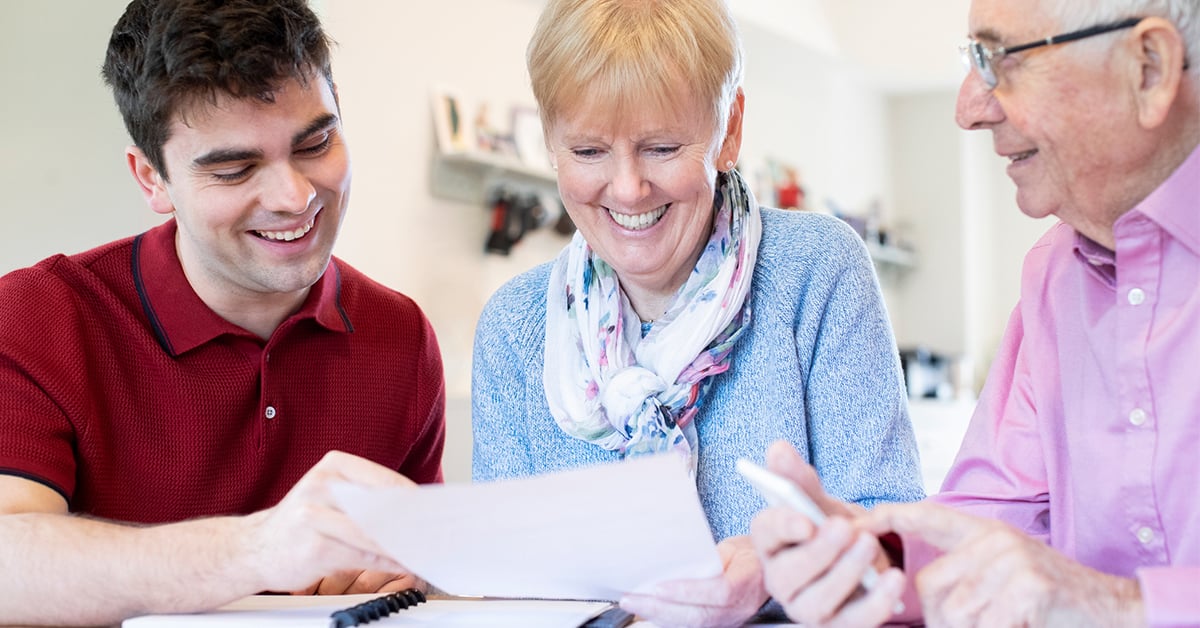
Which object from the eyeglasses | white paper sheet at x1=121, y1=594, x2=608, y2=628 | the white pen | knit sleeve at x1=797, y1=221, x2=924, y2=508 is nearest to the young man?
white paper sheet at x1=121, y1=594, x2=608, y2=628

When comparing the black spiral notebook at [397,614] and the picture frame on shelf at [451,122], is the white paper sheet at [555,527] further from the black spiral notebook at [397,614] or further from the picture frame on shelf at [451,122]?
the picture frame on shelf at [451,122]

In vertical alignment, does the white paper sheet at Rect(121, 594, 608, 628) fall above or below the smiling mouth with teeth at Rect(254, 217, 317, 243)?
below

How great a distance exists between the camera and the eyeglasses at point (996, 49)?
1.09m

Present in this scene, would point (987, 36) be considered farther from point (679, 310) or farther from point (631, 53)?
point (679, 310)

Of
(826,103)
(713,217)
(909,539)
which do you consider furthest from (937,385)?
(909,539)

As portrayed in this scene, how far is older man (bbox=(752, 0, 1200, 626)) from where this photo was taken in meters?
0.97

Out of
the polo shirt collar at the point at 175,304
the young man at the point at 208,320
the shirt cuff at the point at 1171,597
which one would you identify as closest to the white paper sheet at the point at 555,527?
the shirt cuff at the point at 1171,597

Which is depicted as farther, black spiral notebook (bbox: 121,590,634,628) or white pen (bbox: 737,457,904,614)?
black spiral notebook (bbox: 121,590,634,628)

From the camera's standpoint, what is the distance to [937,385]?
19.6ft

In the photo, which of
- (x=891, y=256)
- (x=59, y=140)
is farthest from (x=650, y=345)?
(x=891, y=256)

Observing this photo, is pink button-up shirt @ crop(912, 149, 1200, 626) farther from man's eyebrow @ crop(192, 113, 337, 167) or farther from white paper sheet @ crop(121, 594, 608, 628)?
man's eyebrow @ crop(192, 113, 337, 167)

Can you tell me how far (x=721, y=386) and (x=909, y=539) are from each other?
1.48 feet

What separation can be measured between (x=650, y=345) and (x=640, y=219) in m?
0.17

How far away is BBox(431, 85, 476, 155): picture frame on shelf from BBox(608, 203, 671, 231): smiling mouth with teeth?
2.01 metres
